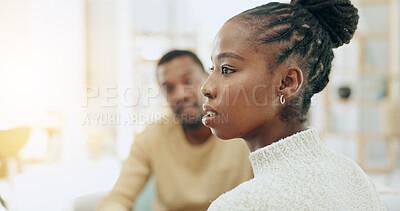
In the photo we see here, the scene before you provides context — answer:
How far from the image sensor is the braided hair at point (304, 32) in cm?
51

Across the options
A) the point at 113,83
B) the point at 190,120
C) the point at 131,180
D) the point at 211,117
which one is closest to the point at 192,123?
the point at 190,120

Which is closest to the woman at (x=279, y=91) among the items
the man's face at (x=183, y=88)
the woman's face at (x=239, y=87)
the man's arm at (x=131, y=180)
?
the woman's face at (x=239, y=87)

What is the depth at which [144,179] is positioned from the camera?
1.24m

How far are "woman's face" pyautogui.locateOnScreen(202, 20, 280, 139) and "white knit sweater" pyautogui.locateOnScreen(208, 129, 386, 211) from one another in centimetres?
5

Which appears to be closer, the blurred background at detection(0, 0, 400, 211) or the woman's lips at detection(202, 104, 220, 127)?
the woman's lips at detection(202, 104, 220, 127)

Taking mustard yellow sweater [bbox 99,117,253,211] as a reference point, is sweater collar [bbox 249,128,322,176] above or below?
above

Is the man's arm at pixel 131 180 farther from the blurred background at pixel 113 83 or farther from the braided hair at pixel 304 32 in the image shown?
the blurred background at pixel 113 83

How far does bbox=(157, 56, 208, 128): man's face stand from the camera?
4.30 feet

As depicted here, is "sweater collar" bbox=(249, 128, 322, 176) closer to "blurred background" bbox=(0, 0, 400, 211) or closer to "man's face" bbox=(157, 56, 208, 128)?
"man's face" bbox=(157, 56, 208, 128)

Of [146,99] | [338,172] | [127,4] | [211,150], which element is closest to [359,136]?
[146,99]

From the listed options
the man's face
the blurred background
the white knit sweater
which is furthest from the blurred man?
the blurred background

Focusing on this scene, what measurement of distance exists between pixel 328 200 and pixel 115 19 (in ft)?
15.2

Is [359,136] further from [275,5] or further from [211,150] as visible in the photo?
[275,5]

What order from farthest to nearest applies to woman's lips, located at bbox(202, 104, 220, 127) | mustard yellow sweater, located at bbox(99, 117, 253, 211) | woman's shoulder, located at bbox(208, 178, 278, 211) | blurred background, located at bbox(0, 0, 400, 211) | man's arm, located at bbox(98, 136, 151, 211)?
1. blurred background, located at bbox(0, 0, 400, 211)
2. mustard yellow sweater, located at bbox(99, 117, 253, 211)
3. man's arm, located at bbox(98, 136, 151, 211)
4. woman's lips, located at bbox(202, 104, 220, 127)
5. woman's shoulder, located at bbox(208, 178, 278, 211)
